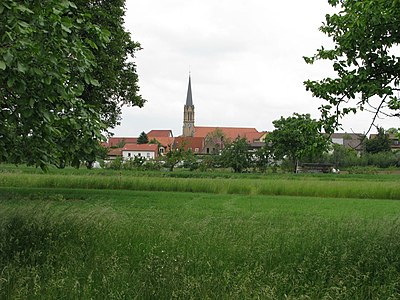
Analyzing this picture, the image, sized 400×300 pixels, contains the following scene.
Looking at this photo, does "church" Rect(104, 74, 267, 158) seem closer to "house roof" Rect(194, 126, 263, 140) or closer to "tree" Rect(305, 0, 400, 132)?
"house roof" Rect(194, 126, 263, 140)

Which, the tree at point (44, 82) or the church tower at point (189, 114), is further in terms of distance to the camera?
the church tower at point (189, 114)

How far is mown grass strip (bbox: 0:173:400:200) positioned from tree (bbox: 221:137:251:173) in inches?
1149

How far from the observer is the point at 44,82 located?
6164 mm

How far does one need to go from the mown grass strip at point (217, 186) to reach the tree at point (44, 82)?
76.8 ft

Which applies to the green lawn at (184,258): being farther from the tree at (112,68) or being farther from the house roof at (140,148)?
the house roof at (140,148)

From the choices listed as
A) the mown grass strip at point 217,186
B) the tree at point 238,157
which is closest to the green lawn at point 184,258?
the mown grass strip at point 217,186

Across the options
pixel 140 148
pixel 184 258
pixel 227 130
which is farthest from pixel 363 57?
pixel 227 130

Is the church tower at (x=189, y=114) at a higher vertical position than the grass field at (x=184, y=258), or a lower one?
higher

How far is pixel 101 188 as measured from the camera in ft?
104

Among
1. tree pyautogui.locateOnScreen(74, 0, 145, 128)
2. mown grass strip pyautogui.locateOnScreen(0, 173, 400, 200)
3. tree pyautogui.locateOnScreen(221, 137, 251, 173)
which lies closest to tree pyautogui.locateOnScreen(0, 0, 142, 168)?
tree pyautogui.locateOnScreen(74, 0, 145, 128)

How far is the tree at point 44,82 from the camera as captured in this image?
577 centimetres

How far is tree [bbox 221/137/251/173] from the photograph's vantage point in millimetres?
63522

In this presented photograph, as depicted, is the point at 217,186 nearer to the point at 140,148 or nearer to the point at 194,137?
the point at 140,148

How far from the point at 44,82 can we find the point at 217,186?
2740cm
